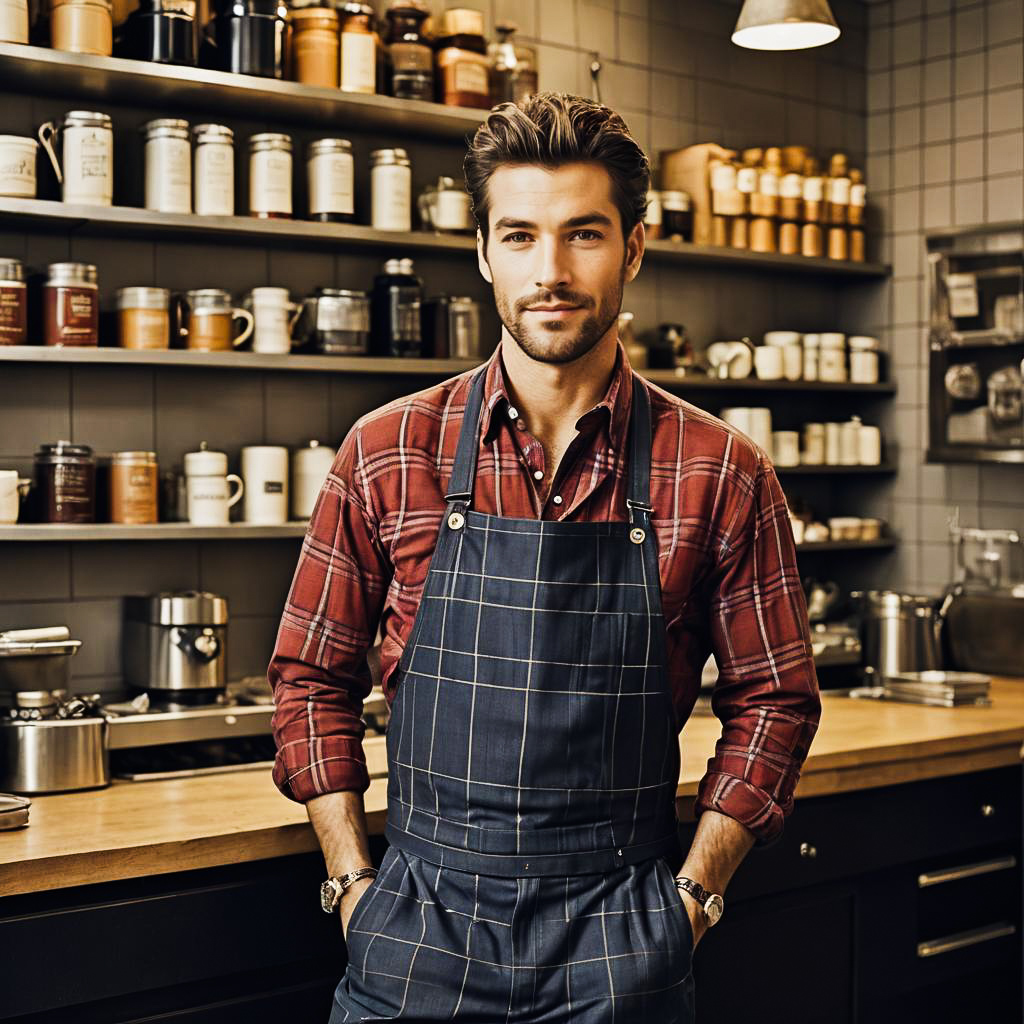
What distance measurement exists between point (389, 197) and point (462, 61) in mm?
341

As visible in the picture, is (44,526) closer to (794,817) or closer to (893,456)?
(794,817)

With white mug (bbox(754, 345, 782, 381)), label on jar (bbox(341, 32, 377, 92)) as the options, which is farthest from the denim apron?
white mug (bbox(754, 345, 782, 381))

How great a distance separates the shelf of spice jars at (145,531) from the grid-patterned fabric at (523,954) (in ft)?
4.00

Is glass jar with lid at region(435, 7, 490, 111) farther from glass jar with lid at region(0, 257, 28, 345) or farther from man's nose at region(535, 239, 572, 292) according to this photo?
man's nose at region(535, 239, 572, 292)

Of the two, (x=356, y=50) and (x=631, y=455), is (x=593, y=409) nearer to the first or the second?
(x=631, y=455)

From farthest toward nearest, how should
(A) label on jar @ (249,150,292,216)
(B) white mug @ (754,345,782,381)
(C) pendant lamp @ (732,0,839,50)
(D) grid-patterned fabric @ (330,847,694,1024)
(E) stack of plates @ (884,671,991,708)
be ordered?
(B) white mug @ (754,345,782,381)
(E) stack of plates @ (884,671,991,708)
(A) label on jar @ (249,150,292,216)
(C) pendant lamp @ (732,0,839,50)
(D) grid-patterned fabric @ (330,847,694,1024)

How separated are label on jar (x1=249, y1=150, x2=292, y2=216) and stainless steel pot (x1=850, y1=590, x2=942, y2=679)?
5.91 feet

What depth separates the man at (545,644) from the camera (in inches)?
68.1

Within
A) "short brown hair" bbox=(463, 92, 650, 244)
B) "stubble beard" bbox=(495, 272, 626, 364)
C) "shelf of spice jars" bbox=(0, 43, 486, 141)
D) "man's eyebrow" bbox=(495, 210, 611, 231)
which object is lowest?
"stubble beard" bbox=(495, 272, 626, 364)

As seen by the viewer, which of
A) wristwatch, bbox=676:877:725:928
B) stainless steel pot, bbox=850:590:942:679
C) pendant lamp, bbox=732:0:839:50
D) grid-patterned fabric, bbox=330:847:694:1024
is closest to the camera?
grid-patterned fabric, bbox=330:847:694:1024

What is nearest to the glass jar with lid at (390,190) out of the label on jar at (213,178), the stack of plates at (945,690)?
the label on jar at (213,178)

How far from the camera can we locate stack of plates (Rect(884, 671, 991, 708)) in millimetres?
3371

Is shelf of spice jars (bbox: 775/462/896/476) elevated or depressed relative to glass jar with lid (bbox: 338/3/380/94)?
depressed

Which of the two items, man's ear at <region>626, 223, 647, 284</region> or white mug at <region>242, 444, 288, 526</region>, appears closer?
man's ear at <region>626, 223, 647, 284</region>
